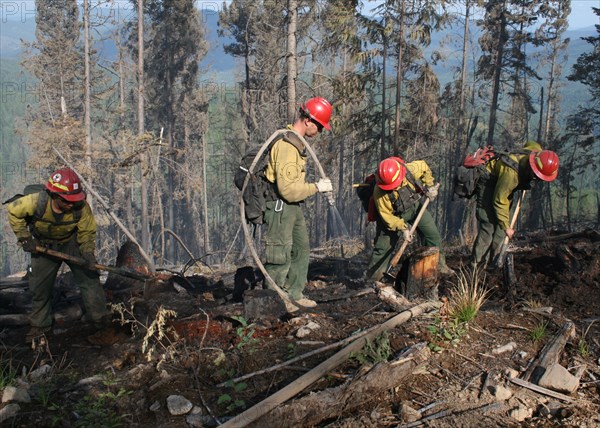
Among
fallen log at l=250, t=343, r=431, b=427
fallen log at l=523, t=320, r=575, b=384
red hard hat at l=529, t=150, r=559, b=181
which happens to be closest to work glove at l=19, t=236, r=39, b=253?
fallen log at l=250, t=343, r=431, b=427

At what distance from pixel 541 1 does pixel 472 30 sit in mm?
6657

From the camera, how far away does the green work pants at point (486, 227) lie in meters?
6.87

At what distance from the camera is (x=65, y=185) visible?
501cm

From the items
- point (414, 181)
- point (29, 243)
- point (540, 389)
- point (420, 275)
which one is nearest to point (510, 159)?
point (414, 181)

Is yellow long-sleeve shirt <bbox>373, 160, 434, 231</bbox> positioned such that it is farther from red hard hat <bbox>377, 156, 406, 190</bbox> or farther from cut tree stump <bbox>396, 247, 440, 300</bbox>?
cut tree stump <bbox>396, 247, 440, 300</bbox>

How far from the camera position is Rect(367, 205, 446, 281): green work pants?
662 cm

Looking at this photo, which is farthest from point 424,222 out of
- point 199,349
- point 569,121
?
point 569,121

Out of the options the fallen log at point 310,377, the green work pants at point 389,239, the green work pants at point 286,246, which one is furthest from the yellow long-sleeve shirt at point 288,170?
the green work pants at point 389,239

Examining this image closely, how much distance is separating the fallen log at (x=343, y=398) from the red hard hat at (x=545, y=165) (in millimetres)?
3433

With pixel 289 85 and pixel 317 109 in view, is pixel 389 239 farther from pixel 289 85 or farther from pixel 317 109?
pixel 289 85

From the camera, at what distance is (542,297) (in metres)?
5.55

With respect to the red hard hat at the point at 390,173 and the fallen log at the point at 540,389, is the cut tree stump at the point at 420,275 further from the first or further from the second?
the fallen log at the point at 540,389

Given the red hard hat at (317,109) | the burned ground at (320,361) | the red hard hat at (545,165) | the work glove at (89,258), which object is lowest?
the burned ground at (320,361)

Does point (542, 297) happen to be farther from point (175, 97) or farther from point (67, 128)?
point (175, 97)
